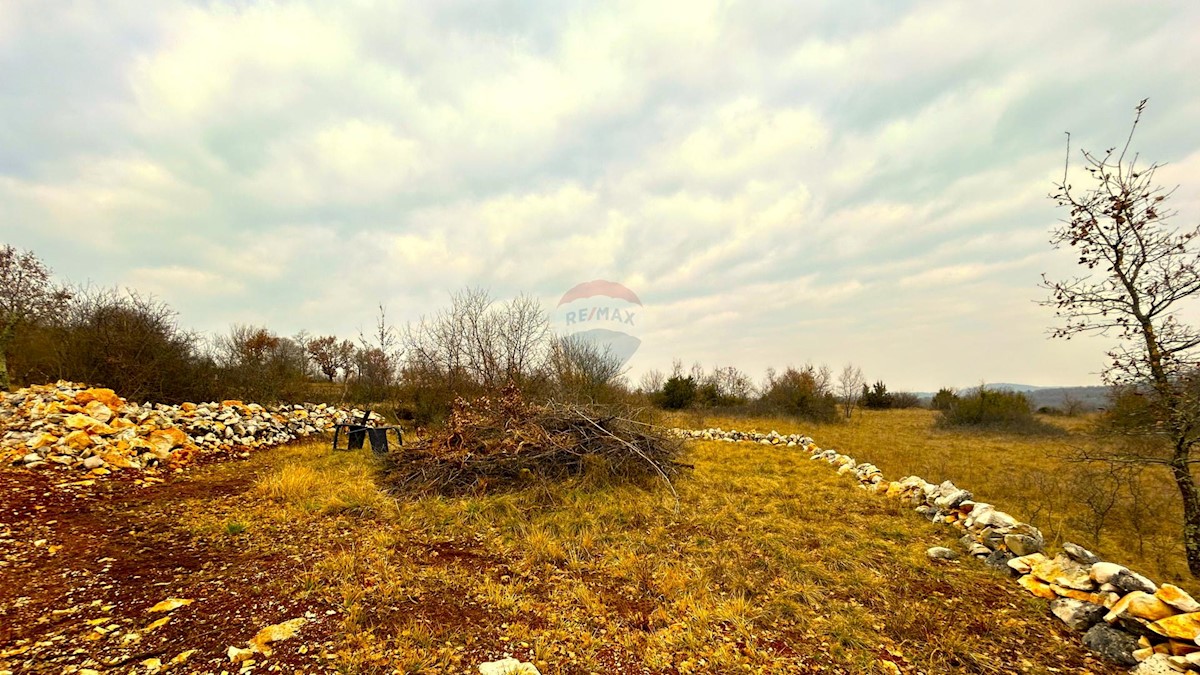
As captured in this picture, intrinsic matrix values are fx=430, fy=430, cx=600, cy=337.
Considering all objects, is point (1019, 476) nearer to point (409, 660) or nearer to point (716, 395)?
point (409, 660)

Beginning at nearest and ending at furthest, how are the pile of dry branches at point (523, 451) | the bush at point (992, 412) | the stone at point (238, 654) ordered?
1. the stone at point (238, 654)
2. the pile of dry branches at point (523, 451)
3. the bush at point (992, 412)

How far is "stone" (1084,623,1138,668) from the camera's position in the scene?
2.83 meters

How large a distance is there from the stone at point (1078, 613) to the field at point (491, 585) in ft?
0.48

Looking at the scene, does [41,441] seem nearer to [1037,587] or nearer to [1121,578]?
[1037,587]

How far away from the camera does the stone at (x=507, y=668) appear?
2.49 metres

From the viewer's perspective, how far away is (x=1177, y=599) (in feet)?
9.35

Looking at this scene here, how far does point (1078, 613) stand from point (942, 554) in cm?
120

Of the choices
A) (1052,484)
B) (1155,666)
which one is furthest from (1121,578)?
(1052,484)

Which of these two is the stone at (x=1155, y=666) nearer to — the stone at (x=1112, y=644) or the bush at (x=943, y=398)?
the stone at (x=1112, y=644)

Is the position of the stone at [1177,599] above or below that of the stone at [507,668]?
above

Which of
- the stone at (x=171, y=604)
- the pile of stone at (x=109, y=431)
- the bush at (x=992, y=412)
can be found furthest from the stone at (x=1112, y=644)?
the bush at (x=992, y=412)

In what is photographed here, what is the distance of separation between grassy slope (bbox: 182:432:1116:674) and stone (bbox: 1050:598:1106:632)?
Result: 0.13 m

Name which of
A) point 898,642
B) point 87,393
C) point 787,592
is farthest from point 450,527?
point 87,393

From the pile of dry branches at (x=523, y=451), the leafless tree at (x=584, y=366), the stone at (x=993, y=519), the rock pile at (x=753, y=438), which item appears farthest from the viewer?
the leafless tree at (x=584, y=366)
